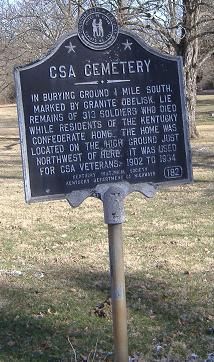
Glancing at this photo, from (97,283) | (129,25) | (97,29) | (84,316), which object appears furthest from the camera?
(129,25)

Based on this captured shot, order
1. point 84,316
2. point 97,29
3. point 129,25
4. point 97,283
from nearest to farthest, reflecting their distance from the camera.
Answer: point 97,29 < point 84,316 < point 97,283 < point 129,25

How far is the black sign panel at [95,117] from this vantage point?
4078 millimetres

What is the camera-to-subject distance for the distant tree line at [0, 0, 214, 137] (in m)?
22.9

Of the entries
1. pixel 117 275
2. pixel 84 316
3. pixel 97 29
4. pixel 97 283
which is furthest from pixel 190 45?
pixel 117 275

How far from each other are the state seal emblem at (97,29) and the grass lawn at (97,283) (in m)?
2.00

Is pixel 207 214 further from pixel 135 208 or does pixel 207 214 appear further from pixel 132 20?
pixel 132 20

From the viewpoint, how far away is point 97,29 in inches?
160

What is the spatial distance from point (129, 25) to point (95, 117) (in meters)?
19.5

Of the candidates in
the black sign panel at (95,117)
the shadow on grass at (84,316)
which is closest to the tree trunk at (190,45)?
the shadow on grass at (84,316)

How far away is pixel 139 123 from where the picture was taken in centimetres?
420

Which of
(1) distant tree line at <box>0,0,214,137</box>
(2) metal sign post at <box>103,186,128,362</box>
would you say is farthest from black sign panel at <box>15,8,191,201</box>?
(1) distant tree line at <box>0,0,214,137</box>

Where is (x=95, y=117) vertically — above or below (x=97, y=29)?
below

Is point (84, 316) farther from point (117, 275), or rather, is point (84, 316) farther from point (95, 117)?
point (95, 117)

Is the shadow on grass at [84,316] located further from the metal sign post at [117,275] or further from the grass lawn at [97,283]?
the metal sign post at [117,275]
